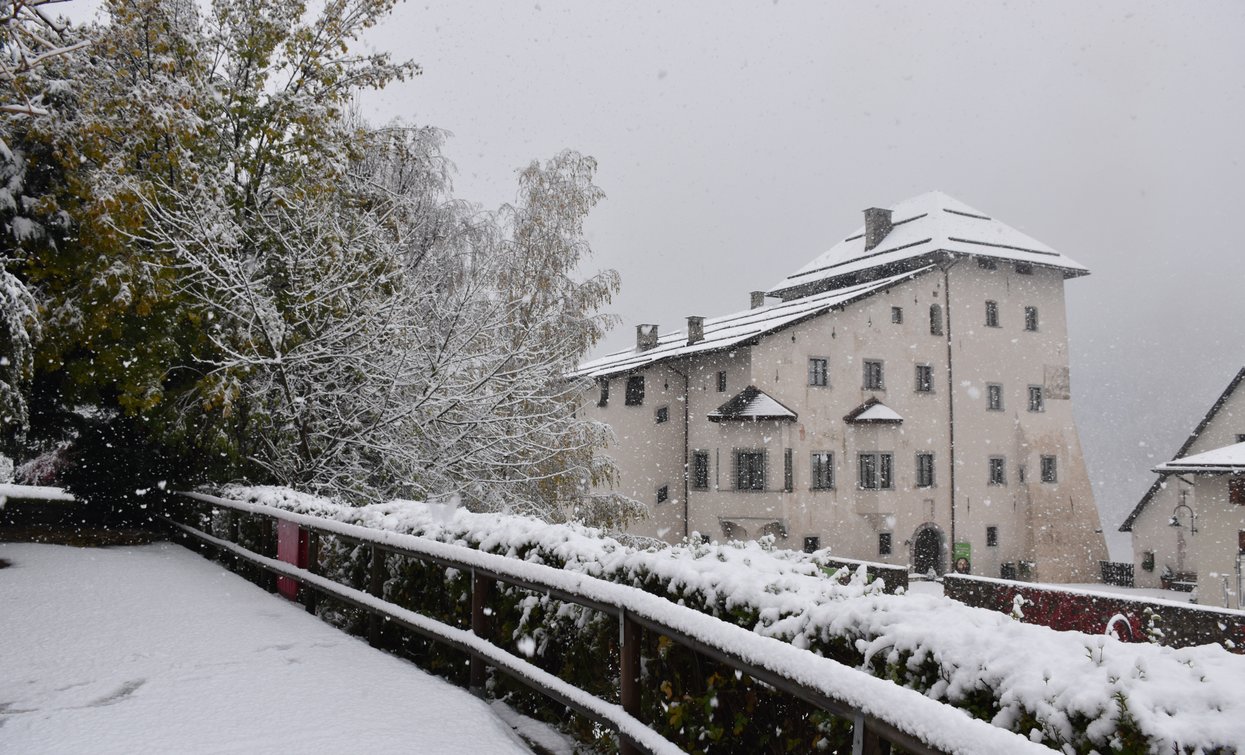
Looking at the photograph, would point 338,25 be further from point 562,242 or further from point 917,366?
point 917,366

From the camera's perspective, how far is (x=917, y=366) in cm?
3712

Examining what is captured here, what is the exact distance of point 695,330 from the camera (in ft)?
129

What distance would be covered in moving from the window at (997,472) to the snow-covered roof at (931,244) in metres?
9.18

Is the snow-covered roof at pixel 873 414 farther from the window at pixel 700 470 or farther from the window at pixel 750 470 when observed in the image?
the window at pixel 700 470

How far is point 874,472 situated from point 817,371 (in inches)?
192

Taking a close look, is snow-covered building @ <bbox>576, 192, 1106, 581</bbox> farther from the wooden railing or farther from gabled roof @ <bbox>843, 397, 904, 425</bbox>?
the wooden railing

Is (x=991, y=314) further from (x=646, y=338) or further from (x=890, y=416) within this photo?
(x=646, y=338)

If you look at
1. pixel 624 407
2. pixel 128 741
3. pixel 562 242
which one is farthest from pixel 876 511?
pixel 128 741

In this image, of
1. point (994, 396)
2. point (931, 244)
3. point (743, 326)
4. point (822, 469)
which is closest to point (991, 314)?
point (994, 396)

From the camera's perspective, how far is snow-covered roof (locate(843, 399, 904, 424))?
34688 millimetres

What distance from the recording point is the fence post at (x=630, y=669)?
4121mm

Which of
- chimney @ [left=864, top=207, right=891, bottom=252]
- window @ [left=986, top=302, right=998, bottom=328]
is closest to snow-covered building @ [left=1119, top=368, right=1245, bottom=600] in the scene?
window @ [left=986, top=302, right=998, bottom=328]

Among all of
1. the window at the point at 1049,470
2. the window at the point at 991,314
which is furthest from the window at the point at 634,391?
the window at the point at 1049,470

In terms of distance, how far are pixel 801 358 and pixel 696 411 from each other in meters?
5.15
